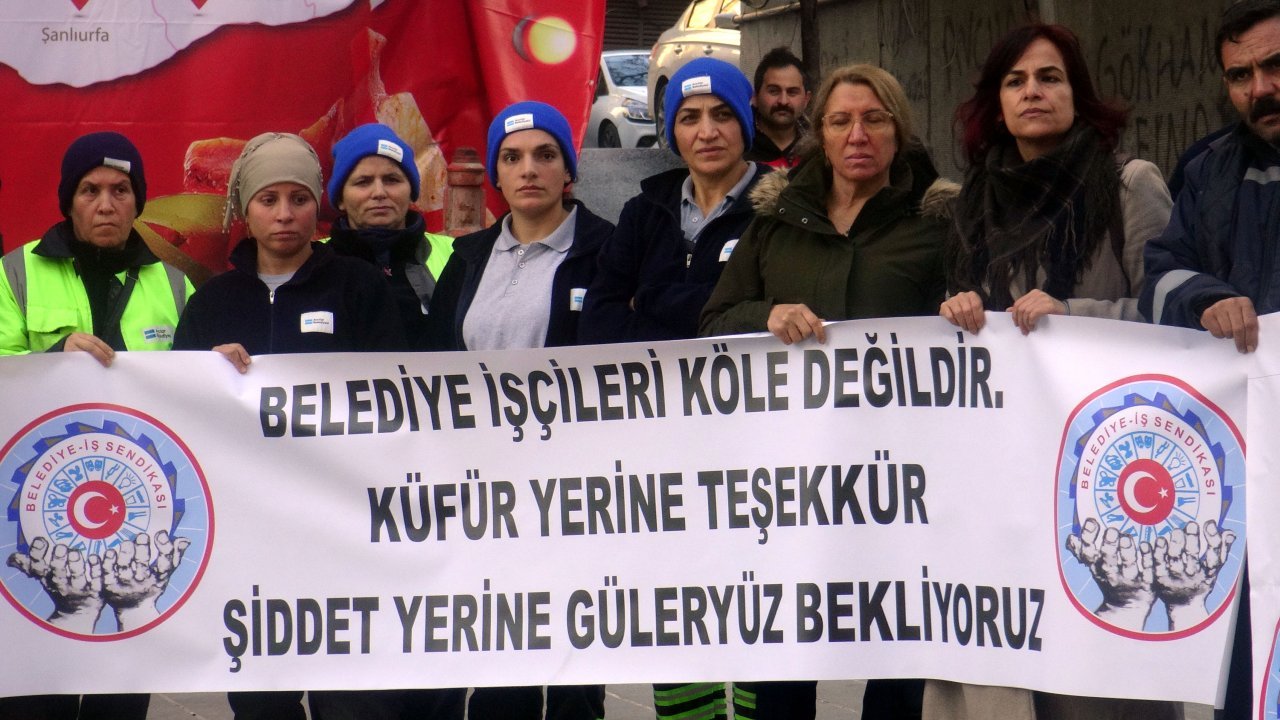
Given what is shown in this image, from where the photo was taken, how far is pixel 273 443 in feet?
13.6

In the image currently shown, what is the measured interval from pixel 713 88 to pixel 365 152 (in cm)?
131

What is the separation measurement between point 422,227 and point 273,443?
1.15 metres

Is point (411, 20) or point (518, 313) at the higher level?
point (411, 20)

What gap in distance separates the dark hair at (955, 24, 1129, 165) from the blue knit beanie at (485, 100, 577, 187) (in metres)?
1.20

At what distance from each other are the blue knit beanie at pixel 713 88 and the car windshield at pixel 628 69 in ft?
45.2

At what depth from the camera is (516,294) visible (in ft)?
14.5

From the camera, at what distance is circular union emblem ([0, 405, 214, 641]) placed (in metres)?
4.11

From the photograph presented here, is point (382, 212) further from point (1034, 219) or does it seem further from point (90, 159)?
point (1034, 219)

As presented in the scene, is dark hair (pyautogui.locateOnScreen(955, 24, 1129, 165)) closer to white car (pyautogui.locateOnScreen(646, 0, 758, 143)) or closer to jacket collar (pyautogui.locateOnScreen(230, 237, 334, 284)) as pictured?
jacket collar (pyautogui.locateOnScreen(230, 237, 334, 284))

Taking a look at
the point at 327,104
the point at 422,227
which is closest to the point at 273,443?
the point at 422,227

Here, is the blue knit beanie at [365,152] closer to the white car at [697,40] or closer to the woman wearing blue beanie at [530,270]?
the woman wearing blue beanie at [530,270]

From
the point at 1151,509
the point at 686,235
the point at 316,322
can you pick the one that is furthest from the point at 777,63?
the point at 1151,509

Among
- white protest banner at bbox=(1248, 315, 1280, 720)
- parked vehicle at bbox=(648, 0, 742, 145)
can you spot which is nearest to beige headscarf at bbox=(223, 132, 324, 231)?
white protest banner at bbox=(1248, 315, 1280, 720)

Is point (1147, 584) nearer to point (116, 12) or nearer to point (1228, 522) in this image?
point (1228, 522)
